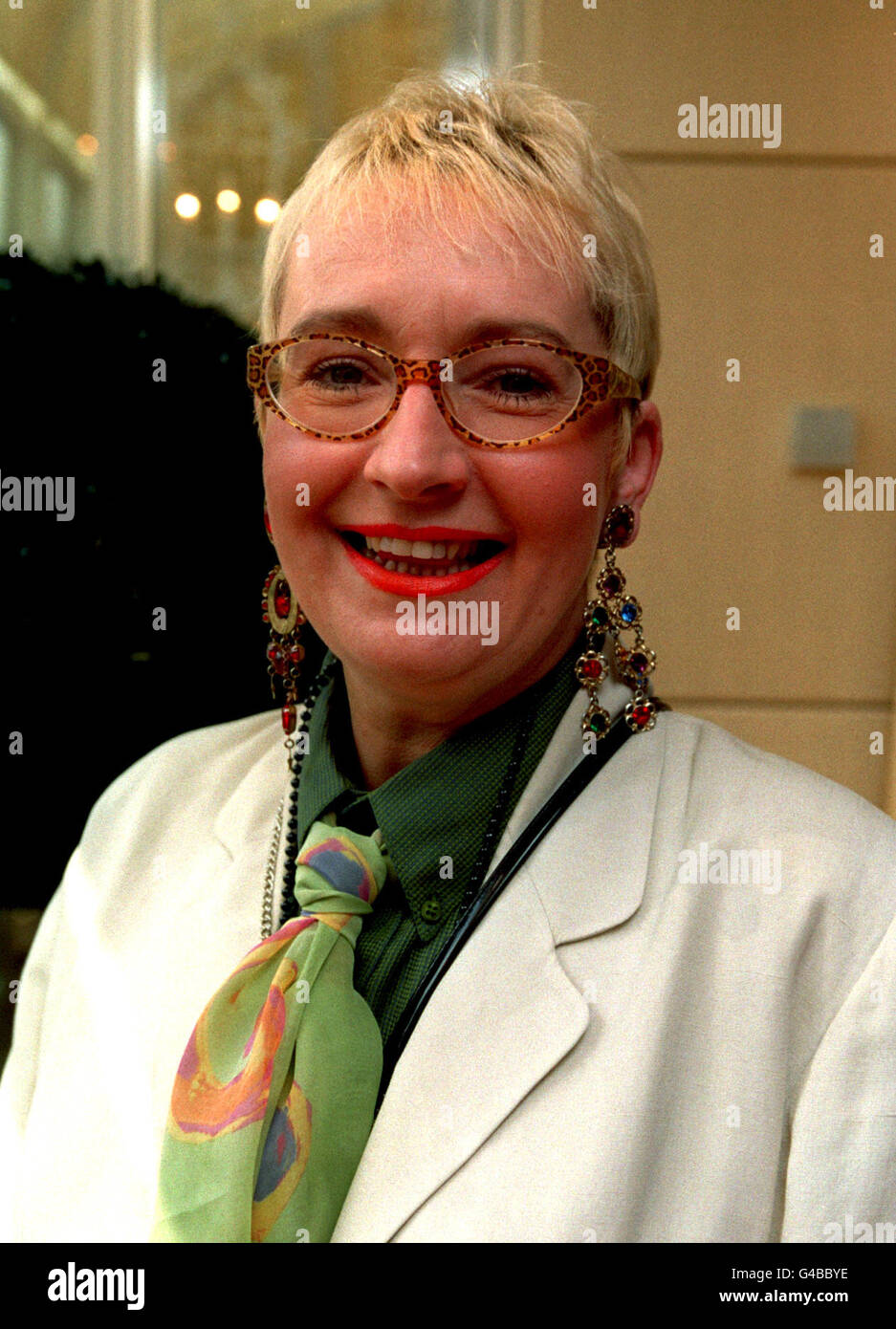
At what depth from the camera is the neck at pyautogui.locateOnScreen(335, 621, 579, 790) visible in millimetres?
1116

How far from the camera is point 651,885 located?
107 centimetres

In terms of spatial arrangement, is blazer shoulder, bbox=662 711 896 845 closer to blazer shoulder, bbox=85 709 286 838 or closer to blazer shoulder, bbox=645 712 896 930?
blazer shoulder, bbox=645 712 896 930

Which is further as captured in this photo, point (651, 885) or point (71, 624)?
point (71, 624)

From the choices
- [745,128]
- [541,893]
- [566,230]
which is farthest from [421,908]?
[745,128]

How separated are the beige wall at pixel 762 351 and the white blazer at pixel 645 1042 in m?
0.43

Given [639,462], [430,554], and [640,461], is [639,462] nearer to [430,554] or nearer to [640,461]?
[640,461]

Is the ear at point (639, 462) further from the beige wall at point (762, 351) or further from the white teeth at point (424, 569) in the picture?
the beige wall at point (762, 351)

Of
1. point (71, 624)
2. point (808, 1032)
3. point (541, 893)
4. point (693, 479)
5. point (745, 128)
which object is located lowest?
point (808, 1032)

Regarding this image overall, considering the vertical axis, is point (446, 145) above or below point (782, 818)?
Answer: above

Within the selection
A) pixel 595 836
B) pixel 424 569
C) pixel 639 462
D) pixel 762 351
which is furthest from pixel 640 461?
pixel 762 351

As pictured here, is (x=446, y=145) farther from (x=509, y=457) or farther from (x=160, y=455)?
(x=160, y=455)

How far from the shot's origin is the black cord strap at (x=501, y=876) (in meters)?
1.07

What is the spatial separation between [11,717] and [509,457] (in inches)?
35.8

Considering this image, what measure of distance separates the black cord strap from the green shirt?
0.5 inches
